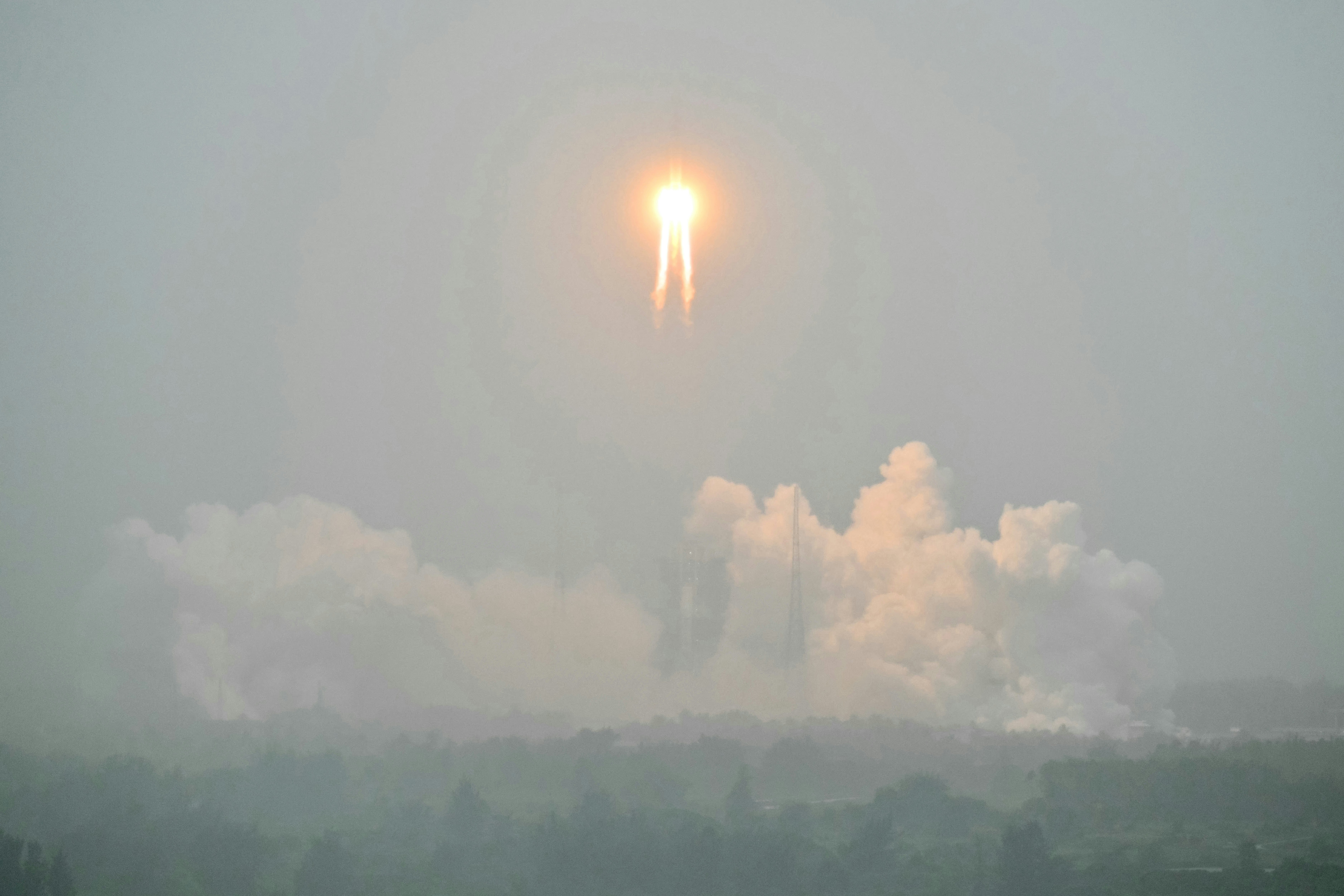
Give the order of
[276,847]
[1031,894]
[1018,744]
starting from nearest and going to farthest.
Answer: [1031,894] → [276,847] → [1018,744]

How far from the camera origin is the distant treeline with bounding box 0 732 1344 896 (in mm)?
82500

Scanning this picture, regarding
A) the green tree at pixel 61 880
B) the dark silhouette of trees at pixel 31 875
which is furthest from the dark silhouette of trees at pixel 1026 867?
the dark silhouette of trees at pixel 31 875

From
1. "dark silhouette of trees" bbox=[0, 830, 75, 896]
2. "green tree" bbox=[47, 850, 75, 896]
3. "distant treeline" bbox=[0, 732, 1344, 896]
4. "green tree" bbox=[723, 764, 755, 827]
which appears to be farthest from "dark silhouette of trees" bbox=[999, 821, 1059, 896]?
"dark silhouette of trees" bbox=[0, 830, 75, 896]

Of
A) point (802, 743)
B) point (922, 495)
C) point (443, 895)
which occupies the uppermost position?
point (922, 495)

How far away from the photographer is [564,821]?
286 feet

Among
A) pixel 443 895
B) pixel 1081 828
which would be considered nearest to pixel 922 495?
pixel 1081 828

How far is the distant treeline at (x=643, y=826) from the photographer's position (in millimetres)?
82500

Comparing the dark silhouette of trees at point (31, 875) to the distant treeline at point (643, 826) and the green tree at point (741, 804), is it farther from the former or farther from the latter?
the green tree at point (741, 804)

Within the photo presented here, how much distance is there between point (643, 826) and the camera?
85.6 m

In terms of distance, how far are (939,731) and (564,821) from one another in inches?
730

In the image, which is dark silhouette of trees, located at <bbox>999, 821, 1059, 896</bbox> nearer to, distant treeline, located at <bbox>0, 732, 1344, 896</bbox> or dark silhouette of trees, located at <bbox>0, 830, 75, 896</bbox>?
distant treeline, located at <bbox>0, 732, 1344, 896</bbox>

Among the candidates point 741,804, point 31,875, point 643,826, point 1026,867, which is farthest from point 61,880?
point 1026,867

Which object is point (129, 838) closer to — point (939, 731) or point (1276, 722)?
point (939, 731)

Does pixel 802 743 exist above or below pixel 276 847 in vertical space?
above
